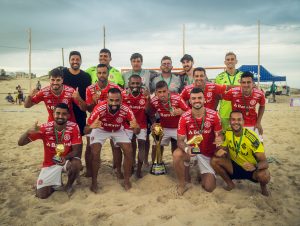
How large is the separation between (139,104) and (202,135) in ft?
4.58

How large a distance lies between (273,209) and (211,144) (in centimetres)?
138

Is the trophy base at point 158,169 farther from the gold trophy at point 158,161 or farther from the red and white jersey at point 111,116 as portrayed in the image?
the red and white jersey at point 111,116

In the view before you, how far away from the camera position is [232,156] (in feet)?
14.7

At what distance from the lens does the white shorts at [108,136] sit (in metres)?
4.67

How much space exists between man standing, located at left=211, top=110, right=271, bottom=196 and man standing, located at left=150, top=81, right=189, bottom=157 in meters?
1.05

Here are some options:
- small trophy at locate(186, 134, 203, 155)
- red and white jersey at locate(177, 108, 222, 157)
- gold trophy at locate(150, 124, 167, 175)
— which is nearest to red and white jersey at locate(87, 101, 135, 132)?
gold trophy at locate(150, 124, 167, 175)

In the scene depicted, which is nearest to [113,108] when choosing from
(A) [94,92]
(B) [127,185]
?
(A) [94,92]

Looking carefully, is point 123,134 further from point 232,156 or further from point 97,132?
point 232,156

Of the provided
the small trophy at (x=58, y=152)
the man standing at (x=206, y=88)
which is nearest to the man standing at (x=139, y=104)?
the man standing at (x=206, y=88)

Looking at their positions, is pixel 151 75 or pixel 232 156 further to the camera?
pixel 151 75

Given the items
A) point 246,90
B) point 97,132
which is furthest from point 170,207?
point 246,90

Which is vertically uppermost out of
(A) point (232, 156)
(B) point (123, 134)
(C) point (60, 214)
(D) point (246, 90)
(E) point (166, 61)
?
(E) point (166, 61)

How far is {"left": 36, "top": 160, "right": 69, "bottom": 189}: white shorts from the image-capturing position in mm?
4262

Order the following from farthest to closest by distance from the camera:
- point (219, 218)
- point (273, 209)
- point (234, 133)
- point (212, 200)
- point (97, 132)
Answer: point (97, 132) → point (234, 133) → point (212, 200) → point (273, 209) → point (219, 218)
